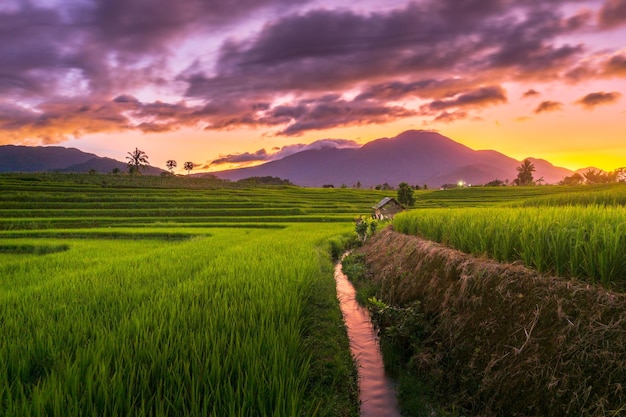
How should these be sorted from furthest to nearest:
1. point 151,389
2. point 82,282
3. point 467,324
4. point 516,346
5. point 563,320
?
point 82,282, point 467,324, point 516,346, point 563,320, point 151,389

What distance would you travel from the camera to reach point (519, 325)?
387 cm

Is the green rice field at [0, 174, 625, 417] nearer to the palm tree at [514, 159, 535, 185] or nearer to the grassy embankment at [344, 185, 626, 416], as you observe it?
the grassy embankment at [344, 185, 626, 416]

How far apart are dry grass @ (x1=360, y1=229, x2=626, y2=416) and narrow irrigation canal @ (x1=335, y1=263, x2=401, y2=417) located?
0.61m

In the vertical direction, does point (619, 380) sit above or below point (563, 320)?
below

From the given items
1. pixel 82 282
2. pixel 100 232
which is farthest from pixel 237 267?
pixel 100 232

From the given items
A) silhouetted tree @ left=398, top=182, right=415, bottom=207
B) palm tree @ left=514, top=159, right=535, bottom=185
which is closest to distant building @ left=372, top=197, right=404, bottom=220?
silhouetted tree @ left=398, top=182, right=415, bottom=207

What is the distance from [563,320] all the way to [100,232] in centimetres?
2382

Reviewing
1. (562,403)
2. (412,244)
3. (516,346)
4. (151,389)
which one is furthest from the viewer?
(412,244)

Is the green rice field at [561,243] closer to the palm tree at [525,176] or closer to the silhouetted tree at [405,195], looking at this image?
the silhouetted tree at [405,195]

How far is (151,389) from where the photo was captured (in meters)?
2.79

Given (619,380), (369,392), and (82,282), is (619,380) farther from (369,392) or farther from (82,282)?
(82,282)

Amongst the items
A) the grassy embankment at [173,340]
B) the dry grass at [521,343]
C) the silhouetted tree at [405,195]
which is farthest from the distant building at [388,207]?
the dry grass at [521,343]

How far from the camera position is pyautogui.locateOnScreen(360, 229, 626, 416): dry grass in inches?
118

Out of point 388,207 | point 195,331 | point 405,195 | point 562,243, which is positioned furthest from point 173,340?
point 405,195
